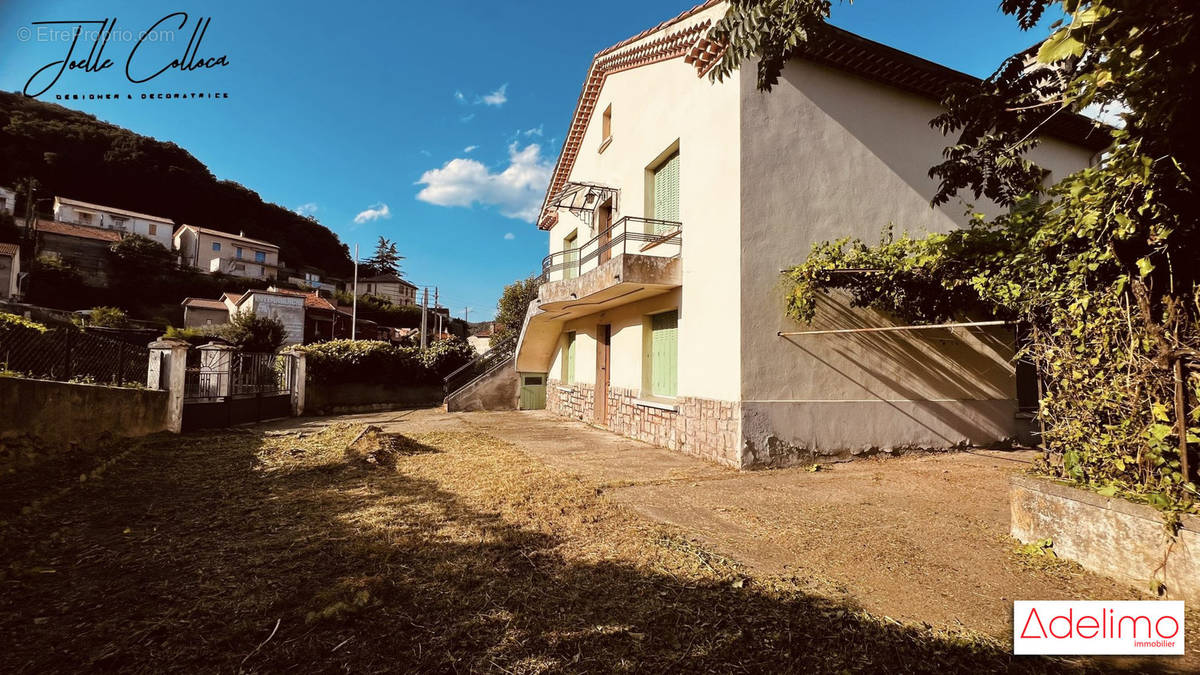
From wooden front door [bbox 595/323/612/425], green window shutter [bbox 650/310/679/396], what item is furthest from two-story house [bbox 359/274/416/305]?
green window shutter [bbox 650/310/679/396]

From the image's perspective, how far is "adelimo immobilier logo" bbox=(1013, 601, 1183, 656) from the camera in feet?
8.37

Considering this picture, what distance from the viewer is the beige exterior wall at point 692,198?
285 inches

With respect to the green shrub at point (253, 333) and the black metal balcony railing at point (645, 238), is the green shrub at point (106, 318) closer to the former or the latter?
the green shrub at point (253, 333)

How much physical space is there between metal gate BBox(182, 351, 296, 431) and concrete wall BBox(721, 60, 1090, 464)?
10.9 m

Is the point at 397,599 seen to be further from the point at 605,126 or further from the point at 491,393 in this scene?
the point at 491,393

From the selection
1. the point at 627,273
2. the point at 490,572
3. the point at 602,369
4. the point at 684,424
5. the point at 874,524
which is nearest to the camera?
the point at 490,572

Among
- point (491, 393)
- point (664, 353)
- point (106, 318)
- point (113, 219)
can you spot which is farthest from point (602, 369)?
point (113, 219)

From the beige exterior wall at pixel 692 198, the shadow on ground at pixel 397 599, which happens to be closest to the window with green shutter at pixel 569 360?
the beige exterior wall at pixel 692 198

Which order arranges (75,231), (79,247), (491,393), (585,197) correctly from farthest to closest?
1. (75,231)
2. (79,247)
3. (491,393)
4. (585,197)

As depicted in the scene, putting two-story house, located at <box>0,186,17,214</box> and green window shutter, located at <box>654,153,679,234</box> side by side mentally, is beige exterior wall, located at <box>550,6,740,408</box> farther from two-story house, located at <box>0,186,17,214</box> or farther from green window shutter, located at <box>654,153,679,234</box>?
two-story house, located at <box>0,186,17,214</box>

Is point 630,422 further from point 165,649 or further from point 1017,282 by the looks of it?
point 165,649

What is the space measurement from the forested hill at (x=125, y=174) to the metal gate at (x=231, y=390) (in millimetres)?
57387

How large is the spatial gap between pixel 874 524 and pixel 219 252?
65106 mm

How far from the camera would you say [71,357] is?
27.5 feet
